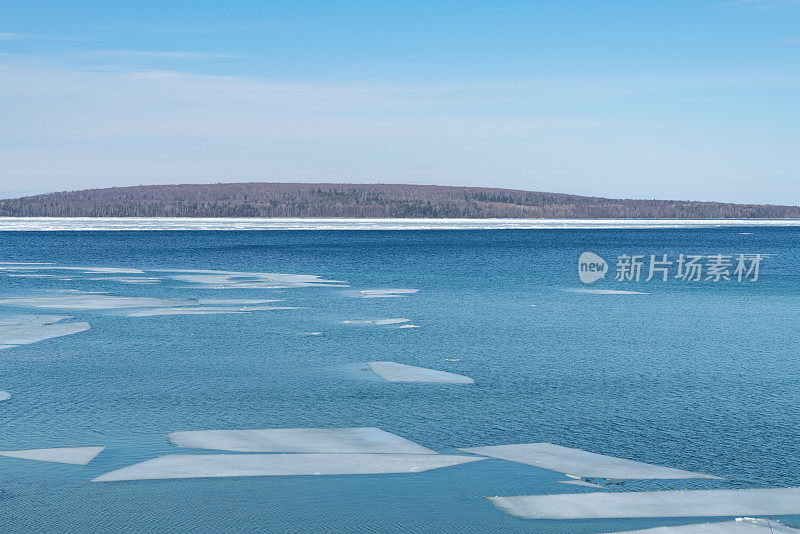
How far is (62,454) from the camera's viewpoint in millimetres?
6387

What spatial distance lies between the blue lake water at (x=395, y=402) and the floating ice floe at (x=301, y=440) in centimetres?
19

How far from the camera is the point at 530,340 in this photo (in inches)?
502

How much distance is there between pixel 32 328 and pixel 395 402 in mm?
7254

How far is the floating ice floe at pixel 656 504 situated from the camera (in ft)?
17.1

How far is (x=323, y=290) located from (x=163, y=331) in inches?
342

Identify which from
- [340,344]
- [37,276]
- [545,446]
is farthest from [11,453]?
[37,276]

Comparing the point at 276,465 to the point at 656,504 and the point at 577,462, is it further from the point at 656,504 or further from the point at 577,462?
the point at 656,504

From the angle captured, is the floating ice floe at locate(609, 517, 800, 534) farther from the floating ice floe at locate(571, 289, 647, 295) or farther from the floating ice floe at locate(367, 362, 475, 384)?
the floating ice floe at locate(571, 289, 647, 295)

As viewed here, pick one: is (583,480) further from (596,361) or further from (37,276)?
(37,276)

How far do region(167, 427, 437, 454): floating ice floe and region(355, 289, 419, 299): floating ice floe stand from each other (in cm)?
1268

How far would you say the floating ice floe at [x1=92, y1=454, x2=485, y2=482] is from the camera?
5973 mm

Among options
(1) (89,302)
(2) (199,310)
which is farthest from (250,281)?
(2) (199,310)

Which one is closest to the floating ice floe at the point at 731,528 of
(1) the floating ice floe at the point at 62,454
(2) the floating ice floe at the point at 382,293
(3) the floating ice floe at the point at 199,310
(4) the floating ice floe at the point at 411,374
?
(1) the floating ice floe at the point at 62,454

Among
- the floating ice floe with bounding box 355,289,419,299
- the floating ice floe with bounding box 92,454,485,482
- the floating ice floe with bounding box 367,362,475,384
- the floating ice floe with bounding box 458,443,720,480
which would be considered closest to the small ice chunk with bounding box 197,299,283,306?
the floating ice floe with bounding box 355,289,419,299
